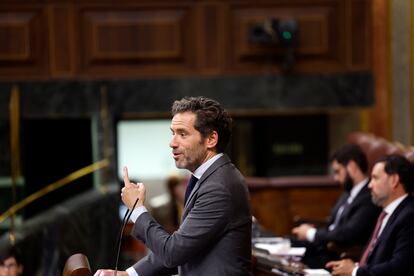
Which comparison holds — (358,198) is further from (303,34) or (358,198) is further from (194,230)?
(303,34)

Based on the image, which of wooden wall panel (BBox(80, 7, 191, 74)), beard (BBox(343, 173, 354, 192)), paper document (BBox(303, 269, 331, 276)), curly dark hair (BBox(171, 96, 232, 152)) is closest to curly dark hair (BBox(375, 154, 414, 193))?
paper document (BBox(303, 269, 331, 276))

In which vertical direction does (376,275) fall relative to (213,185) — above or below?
below

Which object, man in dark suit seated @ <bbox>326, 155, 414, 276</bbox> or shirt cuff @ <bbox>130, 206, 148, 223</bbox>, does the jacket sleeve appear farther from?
man in dark suit seated @ <bbox>326, 155, 414, 276</bbox>

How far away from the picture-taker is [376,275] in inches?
149

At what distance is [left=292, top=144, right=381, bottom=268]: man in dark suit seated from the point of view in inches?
183

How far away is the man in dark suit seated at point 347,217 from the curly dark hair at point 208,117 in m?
1.76

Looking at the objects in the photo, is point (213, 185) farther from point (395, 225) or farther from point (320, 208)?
point (320, 208)

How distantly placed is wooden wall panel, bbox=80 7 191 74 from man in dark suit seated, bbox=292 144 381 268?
2647 millimetres

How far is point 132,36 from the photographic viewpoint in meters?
7.46

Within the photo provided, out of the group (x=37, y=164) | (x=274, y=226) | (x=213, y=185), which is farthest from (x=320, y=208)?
(x=213, y=185)

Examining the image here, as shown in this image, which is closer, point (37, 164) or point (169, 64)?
point (169, 64)

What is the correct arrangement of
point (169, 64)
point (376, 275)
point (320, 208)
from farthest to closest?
1. point (169, 64)
2. point (320, 208)
3. point (376, 275)

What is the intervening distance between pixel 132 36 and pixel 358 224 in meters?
3.39

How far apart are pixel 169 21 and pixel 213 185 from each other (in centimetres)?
503
